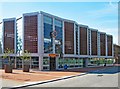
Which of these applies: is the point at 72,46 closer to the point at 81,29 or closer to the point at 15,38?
the point at 81,29

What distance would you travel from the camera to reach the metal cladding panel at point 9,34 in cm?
5119

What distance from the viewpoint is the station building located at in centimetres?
4581

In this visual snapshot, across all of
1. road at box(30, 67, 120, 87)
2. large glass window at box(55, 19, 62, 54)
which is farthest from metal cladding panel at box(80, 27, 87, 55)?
road at box(30, 67, 120, 87)

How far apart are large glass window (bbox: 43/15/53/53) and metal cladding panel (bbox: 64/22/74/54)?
7.15m

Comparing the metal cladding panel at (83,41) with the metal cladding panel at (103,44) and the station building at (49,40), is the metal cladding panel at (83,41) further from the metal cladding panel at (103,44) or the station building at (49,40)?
the metal cladding panel at (103,44)

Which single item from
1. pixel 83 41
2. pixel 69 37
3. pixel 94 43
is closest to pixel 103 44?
pixel 94 43

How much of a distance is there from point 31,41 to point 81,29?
22.1 m

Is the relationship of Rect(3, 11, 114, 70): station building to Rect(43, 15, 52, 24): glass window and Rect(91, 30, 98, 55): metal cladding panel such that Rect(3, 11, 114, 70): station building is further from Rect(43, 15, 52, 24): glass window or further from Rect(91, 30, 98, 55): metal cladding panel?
Rect(91, 30, 98, 55): metal cladding panel

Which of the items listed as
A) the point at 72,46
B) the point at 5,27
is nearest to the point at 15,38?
the point at 5,27

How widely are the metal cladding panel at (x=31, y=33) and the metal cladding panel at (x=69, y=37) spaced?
1107 centimetres

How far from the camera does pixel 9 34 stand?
51.8 meters

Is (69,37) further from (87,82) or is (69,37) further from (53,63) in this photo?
(87,82)

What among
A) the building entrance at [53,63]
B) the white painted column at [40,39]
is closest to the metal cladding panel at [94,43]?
the building entrance at [53,63]

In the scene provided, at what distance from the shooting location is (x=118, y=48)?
114000mm
